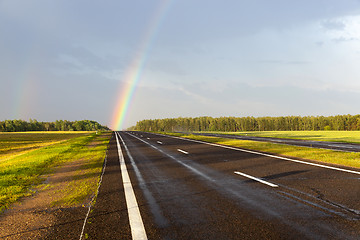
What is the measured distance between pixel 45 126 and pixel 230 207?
20645 cm

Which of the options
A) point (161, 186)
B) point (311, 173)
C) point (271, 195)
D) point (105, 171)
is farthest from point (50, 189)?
point (311, 173)

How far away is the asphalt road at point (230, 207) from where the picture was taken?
11.4 feet

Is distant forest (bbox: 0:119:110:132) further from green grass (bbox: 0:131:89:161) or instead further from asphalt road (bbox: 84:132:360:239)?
asphalt road (bbox: 84:132:360:239)

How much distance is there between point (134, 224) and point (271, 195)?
3345 millimetres

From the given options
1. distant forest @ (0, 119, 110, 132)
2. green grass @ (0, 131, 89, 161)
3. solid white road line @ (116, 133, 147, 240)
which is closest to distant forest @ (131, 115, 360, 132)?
green grass @ (0, 131, 89, 161)

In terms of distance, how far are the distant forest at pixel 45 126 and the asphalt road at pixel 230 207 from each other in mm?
159852

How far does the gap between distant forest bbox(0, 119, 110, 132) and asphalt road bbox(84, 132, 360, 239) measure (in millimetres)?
159852

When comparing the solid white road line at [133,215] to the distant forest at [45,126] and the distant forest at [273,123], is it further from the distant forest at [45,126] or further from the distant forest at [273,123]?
the distant forest at [45,126]

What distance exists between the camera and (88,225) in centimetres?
387

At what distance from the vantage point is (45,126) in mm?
179625

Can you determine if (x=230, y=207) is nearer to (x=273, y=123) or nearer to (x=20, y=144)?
(x=20, y=144)

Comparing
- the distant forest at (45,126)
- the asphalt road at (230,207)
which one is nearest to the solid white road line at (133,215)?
the asphalt road at (230,207)

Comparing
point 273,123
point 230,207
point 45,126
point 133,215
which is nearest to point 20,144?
point 133,215

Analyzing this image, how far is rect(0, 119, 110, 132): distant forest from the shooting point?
145913 mm
